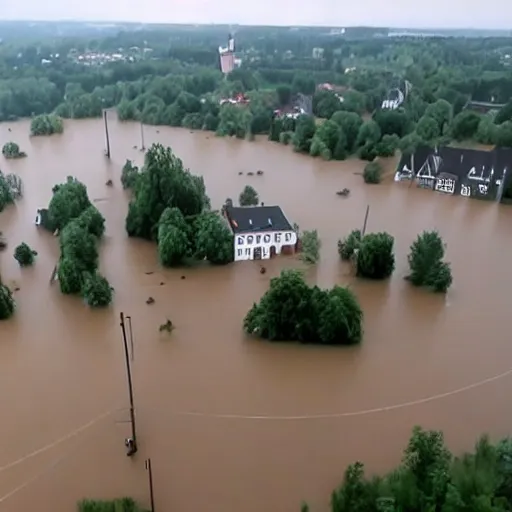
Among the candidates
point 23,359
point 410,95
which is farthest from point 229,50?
point 23,359

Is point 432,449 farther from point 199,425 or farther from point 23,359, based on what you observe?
point 23,359

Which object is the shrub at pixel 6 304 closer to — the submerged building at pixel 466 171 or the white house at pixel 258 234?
the white house at pixel 258 234

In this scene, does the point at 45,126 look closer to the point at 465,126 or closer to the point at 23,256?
the point at 23,256

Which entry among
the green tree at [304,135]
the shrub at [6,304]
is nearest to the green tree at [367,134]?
the green tree at [304,135]

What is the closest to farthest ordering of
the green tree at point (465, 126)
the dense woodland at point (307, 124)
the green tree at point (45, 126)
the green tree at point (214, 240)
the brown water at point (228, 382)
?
1. the dense woodland at point (307, 124)
2. the brown water at point (228, 382)
3. the green tree at point (214, 240)
4. the green tree at point (465, 126)
5. the green tree at point (45, 126)

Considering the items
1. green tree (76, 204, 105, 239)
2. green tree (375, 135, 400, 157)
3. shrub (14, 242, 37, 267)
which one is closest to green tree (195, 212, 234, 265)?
green tree (76, 204, 105, 239)
